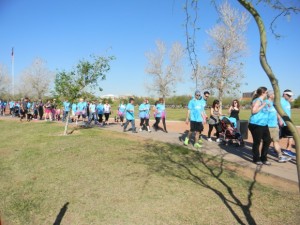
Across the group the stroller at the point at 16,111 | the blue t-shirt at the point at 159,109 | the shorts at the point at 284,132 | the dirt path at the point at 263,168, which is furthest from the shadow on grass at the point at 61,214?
the stroller at the point at 16,111

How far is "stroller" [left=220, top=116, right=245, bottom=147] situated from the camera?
11.2 m

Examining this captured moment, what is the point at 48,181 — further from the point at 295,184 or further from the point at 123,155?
the point at 295,184

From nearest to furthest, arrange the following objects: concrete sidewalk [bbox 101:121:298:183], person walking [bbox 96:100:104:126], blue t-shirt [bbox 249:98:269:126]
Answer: concrete sidewalk [bbox 101:121:298:183] → blue t-shirt [bbox 249:98:269:126] → person walking [bbox 96:100:104:126]

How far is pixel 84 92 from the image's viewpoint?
649 inches

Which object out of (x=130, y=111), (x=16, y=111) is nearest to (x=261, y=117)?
(x=130, y=111)

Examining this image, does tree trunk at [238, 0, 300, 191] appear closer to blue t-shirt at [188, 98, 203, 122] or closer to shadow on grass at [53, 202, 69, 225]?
shadow on grass at [53, 202, 69, 225]

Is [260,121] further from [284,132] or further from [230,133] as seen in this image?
[230,133]

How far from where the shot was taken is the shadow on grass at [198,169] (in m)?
5.59

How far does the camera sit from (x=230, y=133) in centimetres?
1122

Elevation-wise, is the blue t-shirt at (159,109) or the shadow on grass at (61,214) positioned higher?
the blue t-shirt at (159,109)

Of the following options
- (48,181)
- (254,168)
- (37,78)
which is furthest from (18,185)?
(37,78)

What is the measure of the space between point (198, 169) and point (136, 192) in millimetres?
1943

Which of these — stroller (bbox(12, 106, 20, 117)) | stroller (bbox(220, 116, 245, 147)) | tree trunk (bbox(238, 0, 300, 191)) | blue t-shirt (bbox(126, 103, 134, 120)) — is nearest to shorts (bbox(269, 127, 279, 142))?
stroller (bbox(220, 116, 245, 147))

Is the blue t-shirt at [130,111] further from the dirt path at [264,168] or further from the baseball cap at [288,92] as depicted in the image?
the baseball cap at [288,92]
